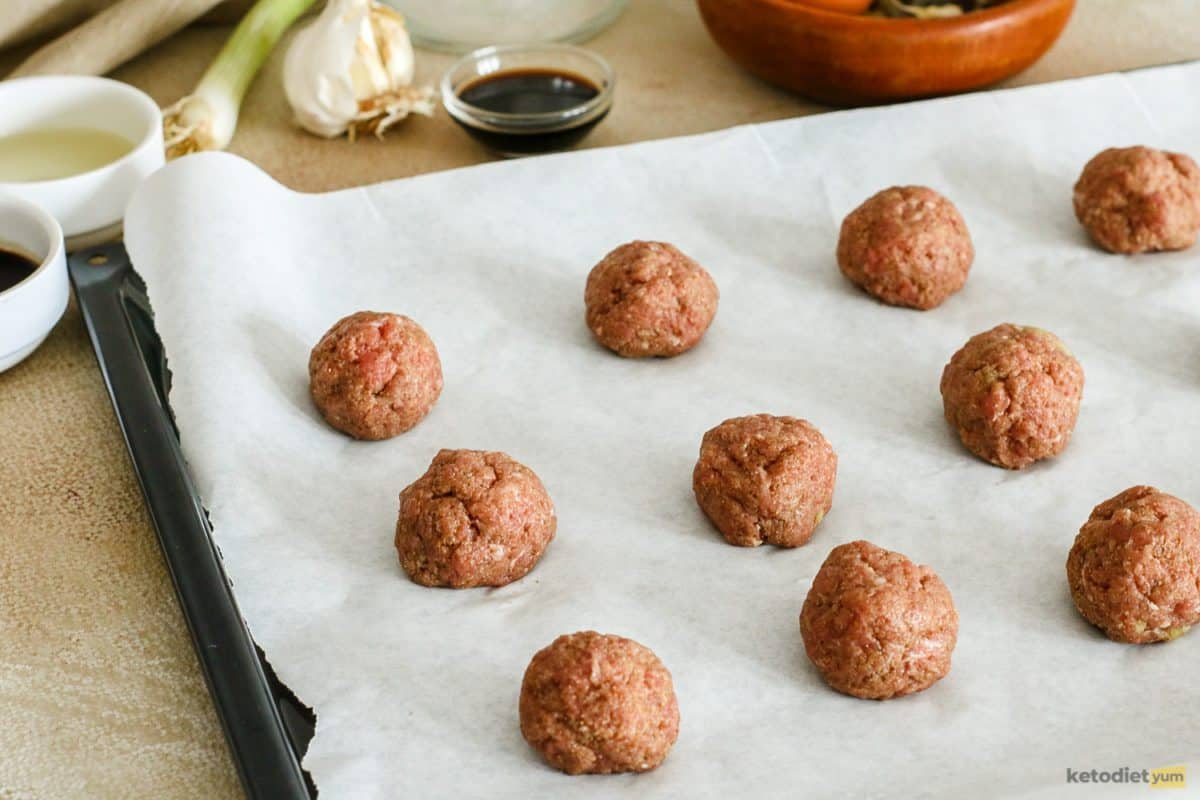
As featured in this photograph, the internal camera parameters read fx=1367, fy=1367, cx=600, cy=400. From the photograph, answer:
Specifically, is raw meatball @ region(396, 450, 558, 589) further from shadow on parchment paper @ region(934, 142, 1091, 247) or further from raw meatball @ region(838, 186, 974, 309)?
shadow on parchment paper @ region(934, 142, 1091, 247)

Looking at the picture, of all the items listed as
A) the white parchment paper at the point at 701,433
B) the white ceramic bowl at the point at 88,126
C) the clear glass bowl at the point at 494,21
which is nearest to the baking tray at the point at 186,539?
the white parchment paper at the point at 701,433

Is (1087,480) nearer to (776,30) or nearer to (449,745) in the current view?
(449,745)

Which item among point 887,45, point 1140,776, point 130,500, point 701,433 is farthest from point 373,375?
point 887,45

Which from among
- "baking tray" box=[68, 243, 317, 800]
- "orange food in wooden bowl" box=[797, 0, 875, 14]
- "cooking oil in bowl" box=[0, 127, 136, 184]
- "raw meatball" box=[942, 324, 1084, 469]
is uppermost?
"orange food in wooden bowl" box=[797, 0, 875, 14]

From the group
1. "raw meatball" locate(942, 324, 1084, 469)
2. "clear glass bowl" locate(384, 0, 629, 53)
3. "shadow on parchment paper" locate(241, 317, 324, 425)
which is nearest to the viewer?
"raw meatball" locate(942, 324, 1084, 469)

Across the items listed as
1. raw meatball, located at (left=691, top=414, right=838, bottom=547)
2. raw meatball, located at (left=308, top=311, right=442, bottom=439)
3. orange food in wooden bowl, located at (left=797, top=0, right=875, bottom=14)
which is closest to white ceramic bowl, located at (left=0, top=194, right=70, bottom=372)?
raw meatball, located at (left=308, top=311, right=442, bottom=439)

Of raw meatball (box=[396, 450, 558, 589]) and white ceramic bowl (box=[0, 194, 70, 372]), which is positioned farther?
white ceramic bowl (box=[0, 194, 70, 372])

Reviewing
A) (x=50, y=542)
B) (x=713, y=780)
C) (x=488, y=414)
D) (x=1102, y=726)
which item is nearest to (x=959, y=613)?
(x=1102, y=726)
